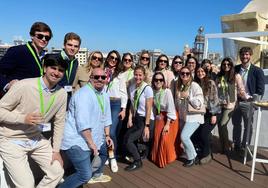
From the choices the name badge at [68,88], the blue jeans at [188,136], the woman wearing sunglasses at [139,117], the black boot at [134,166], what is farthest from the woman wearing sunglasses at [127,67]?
the black boot at [134,166]

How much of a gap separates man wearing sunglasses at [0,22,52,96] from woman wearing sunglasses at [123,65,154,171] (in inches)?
64.4

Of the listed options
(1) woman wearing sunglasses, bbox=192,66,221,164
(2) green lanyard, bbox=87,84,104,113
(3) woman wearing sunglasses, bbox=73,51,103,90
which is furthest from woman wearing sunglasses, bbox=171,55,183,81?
(2) green lanyard, bbox=87,84,104,113

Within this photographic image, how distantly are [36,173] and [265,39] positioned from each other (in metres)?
9.85

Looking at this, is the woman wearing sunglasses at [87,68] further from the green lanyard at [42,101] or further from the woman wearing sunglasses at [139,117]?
the green lanyard at [42,101]

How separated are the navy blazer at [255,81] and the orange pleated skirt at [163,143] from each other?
1.48 metres

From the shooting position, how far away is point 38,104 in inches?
105

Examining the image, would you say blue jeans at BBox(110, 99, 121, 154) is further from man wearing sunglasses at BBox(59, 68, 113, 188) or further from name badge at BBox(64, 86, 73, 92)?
man wearing sunglasses at BBox(59, 68, 113, 188)

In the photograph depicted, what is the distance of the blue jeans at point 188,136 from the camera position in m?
4.27

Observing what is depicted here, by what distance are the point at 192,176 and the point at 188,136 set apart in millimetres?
613

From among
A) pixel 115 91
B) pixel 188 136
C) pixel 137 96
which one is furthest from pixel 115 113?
pixel 188 136

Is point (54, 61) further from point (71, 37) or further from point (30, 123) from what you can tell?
point (71, 37)

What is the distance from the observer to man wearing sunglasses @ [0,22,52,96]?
9.78 ft

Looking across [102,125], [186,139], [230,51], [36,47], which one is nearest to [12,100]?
[36,47]

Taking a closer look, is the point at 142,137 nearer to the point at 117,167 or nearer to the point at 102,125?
the point at 117,167
